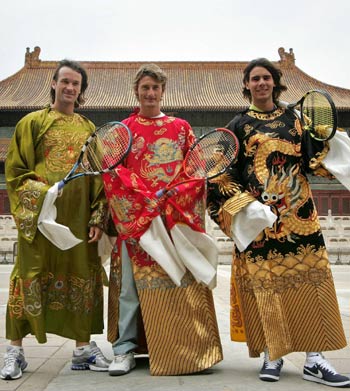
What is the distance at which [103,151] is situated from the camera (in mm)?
3596

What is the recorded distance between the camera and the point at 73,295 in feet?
11.6

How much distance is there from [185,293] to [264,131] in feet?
3.70

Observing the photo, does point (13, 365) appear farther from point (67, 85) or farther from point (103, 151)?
point (67, 85)

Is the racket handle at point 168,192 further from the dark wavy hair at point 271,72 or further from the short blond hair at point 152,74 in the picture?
the dark wavy hair at point 271,72

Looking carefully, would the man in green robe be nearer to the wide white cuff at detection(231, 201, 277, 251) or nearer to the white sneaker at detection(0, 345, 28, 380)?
the white sneaker at detection(0, 345, 28, 380)

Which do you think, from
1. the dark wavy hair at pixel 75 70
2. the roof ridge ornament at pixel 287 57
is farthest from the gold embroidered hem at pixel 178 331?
the roof ridge ornament at pixel 287 57

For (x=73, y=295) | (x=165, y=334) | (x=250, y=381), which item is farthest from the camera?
(x=73, y=295)

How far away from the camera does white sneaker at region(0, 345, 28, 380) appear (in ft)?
10.5

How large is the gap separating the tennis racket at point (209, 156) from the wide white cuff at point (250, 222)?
29cm

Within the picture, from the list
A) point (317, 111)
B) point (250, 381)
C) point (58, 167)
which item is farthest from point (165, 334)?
point (317, 111)

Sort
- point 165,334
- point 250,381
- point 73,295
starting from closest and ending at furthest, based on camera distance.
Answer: point 250,381 → point 165,334 → point 73,295

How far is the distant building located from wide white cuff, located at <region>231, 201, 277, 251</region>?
23.3m

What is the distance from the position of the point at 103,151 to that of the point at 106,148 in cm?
5

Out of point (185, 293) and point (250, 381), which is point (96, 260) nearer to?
point (185, 293)
